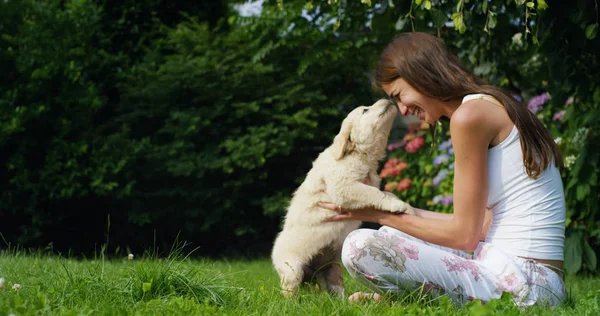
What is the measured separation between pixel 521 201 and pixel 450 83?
1.88ft

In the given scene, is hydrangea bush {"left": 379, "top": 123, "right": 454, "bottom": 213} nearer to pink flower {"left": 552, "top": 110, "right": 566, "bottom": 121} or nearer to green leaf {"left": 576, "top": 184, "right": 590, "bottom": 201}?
pink flower {"left": 552, "top": 110, "right": 566, "bottom": 121}

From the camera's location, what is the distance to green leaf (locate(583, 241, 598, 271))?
4812 millimetres

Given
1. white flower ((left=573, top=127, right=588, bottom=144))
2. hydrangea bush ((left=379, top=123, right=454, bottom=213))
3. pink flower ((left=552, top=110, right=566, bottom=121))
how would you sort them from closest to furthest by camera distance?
white flower ((left=573, top=127, right=588, bottom=144)), pink flower ((left=552, top=110, right=566, bottom=121)), hydrangea bush ((left=379, top=123, right=454, bottom=213))

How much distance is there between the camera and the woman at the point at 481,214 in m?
2.70

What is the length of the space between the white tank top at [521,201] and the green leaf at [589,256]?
7.46 feet

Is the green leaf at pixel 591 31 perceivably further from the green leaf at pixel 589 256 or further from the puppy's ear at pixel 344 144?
the green leaf at pixel 589 256

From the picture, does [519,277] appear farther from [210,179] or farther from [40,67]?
[40,67]

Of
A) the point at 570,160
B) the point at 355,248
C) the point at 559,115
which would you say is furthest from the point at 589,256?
the point at 355,248

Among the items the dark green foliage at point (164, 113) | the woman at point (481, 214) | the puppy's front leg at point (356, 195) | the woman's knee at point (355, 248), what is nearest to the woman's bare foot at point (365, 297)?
the woman at point (481, 214)

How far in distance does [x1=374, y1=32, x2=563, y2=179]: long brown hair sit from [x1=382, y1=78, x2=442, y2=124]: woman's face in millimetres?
31

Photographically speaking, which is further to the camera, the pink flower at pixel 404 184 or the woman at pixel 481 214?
the pink flower at pixel 404 184

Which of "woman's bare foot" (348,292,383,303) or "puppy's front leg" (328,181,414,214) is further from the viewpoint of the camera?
"puppy's front leg" (328,181,414,214)

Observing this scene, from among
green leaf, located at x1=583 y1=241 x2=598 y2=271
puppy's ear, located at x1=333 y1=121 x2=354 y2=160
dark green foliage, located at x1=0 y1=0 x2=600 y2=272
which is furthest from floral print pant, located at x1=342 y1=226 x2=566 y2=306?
dark green foliage, located at x1=0 y1=0 x2=600 y2=272

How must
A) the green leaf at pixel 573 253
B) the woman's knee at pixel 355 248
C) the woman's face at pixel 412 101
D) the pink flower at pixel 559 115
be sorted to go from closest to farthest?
the woman's knee at pixel 355 248, the woman's face at pixel 412 101, the green leaf at pixel 573 253, the pink flower at pixel 559 115
